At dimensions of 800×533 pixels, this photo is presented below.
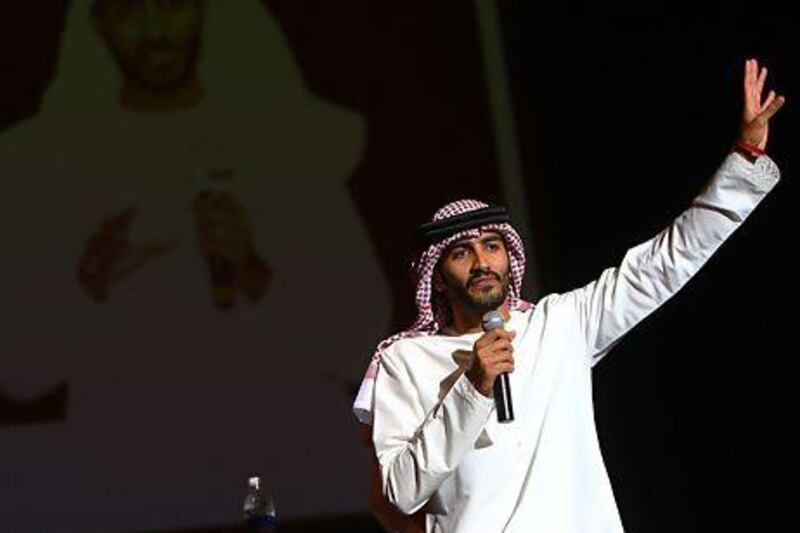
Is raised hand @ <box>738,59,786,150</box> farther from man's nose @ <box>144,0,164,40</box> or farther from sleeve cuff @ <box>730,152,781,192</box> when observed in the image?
man's nose @ <box>144,0,164,40</box>

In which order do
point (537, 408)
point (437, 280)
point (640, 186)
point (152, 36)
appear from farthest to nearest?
point (152, 36), point (640, 186), point (437, 280), point (537, 408)

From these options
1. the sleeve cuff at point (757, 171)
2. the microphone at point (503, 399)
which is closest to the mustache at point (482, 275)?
the microphone at point (503, 399)

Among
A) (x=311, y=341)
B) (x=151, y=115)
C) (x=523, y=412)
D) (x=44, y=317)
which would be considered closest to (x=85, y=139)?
(x=151, y=115)

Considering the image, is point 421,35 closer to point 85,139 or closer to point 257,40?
point 257,40

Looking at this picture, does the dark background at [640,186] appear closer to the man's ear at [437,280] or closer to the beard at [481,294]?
the man's ear at [437,280]

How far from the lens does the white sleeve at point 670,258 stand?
308 cm

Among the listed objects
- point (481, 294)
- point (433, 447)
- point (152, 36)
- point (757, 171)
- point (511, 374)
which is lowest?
point (433, 447)

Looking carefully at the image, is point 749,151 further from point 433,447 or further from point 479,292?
point 433,447

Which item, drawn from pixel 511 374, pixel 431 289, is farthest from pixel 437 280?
pixel 511 374

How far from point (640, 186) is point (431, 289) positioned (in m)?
1.85

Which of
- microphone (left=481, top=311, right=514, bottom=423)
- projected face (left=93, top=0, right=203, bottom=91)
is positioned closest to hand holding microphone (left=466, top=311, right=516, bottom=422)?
microphone (left=481, top=311, right=514, bottom=423)

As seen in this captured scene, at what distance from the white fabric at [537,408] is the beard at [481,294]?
82 millimetres

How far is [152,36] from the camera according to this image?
532 centimetres

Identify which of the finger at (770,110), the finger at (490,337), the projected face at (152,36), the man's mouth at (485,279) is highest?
the projected face at (152,36)
